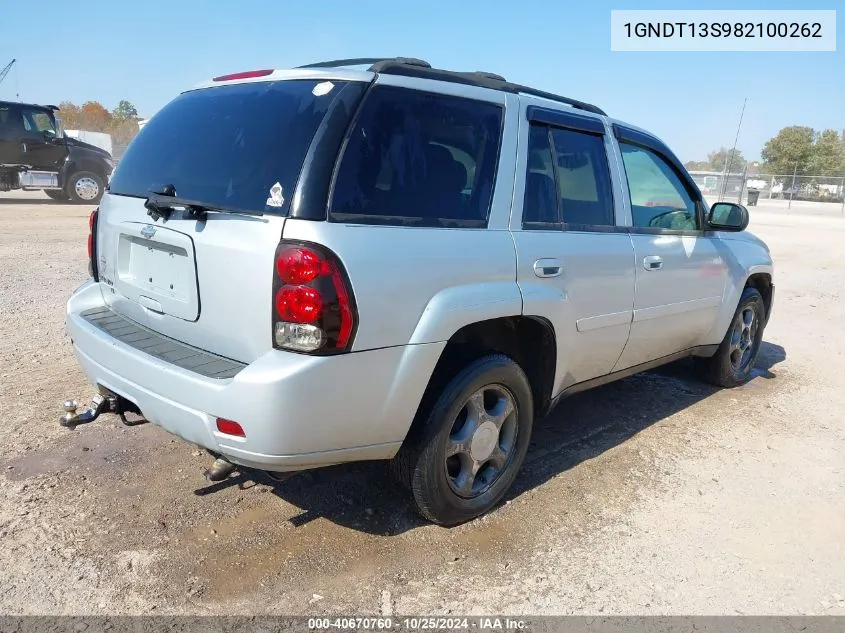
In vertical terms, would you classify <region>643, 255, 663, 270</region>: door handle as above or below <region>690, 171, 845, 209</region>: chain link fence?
above

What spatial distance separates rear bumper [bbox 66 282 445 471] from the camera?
7.52 feet

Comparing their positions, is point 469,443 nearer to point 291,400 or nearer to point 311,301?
point 291,400

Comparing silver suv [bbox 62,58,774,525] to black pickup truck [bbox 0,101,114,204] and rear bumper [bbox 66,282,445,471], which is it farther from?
black pickup truck [bbox 0,101,114,204]

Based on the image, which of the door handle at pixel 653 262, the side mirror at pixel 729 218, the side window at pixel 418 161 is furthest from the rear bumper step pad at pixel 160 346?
the side mirror at pixel 729 218

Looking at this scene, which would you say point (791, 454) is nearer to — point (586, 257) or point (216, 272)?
point (586, 257)

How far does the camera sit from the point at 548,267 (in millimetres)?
3125

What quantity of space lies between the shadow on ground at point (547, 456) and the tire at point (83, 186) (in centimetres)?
1599

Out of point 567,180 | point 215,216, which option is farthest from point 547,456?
point 215,216

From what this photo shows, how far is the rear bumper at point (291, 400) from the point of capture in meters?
2.29

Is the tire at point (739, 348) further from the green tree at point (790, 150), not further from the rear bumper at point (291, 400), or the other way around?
the green tree at point (790, 150)

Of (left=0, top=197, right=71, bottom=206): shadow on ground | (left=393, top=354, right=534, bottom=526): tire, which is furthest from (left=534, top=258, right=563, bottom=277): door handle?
(left=0, top=197, right=71, bottom=206): shadow on ground

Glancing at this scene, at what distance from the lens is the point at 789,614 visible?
2.56m

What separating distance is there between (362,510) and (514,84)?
2.25 m

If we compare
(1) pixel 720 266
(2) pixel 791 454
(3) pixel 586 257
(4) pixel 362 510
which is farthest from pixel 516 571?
(1) pixel 720 266
